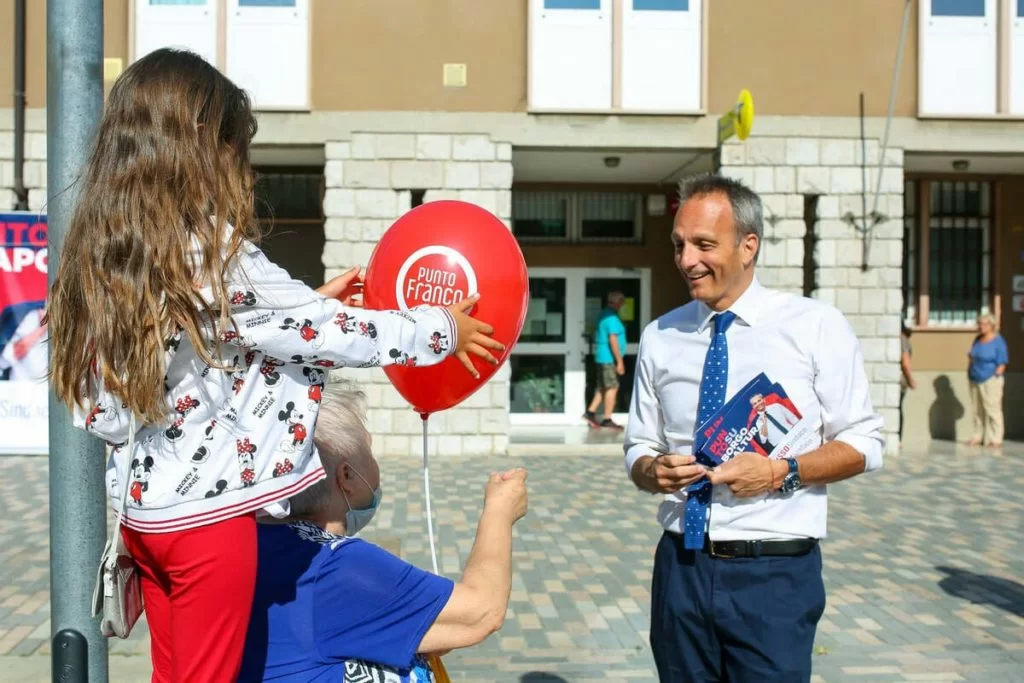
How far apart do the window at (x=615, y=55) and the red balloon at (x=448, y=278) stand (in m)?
9.37

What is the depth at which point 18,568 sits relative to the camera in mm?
6191

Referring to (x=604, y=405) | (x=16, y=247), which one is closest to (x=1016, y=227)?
(x=604, y=405)

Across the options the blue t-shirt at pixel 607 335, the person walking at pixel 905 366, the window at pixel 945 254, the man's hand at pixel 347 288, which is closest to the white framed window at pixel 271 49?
the blue t-shirt at pixel 607 335

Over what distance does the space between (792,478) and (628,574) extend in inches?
154

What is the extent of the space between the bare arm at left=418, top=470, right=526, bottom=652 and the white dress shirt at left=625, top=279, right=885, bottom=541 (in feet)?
3.04

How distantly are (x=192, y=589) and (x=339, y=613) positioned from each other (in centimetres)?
25

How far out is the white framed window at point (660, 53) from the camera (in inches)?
450

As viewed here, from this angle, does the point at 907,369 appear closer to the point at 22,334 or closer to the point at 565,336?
the point at 565,336

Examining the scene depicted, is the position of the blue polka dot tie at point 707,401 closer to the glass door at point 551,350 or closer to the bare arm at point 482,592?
the bare arm at point 482,592

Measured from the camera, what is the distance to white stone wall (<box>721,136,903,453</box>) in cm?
1162

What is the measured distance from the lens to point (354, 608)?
5.24 ft

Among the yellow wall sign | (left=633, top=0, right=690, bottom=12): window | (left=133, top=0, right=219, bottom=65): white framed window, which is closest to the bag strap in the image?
the yellow wall sign

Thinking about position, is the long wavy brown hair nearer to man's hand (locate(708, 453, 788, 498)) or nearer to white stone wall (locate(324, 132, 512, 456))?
man's hand (locate(708, 453, 788, 498))

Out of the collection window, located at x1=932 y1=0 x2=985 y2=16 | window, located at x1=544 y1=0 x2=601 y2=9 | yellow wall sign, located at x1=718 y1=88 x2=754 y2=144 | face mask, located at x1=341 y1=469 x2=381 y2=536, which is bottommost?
face mask, located at x1=341 y1=469 x2=381 y2=536
